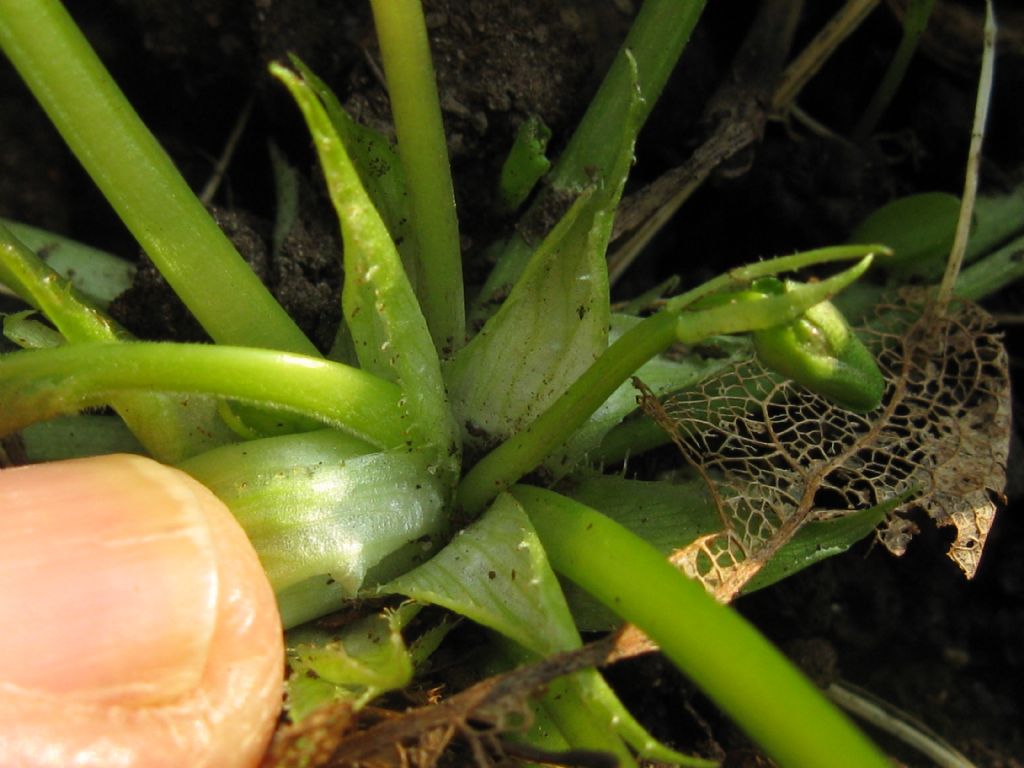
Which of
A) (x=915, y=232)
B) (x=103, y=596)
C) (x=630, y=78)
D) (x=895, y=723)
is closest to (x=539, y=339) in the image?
(x=630, y=78)

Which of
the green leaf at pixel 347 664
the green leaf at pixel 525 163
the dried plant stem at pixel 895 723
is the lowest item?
the dried plant stem at pixel 895 723

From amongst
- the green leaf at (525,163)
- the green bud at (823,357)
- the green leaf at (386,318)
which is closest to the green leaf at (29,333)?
the green leaf at (386,318)

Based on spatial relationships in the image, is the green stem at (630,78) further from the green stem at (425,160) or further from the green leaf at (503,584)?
the green leaf at (503,584)

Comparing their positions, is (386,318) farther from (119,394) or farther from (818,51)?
(818,51)

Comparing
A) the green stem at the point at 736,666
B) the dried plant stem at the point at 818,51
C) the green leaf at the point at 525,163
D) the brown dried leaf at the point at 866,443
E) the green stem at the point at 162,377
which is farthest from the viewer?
the dried plant stem at the point at 818,51

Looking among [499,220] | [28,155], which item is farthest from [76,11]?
[499,220]

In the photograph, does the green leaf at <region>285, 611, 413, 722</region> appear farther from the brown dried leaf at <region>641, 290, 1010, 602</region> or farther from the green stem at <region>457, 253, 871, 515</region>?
the brown dried leaf at <region>641, 290, 1010, 602</region>

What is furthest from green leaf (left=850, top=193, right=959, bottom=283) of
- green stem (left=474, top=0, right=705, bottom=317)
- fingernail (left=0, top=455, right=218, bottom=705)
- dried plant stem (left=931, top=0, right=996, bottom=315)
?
fingernail (left=0, top=455, right=218, bottom=705)

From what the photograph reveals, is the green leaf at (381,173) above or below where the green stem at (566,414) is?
above
